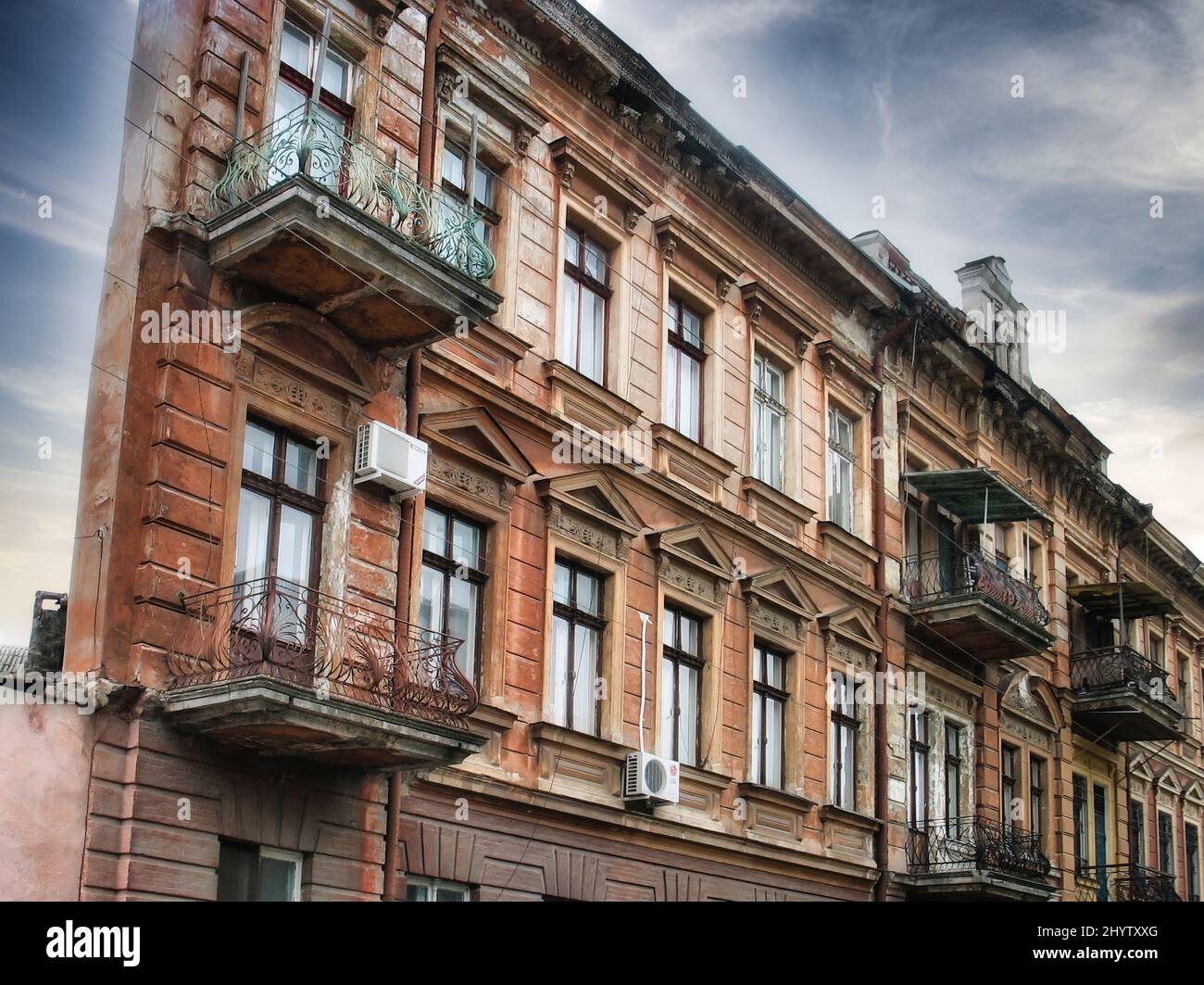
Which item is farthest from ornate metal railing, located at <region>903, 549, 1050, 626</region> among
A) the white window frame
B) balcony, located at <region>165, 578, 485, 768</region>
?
balcony, located at <region>165, 578, 485, 768</region>

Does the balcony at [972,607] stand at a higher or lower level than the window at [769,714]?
higher

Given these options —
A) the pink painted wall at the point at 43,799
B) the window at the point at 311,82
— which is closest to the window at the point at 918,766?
the window at the point at 311,82

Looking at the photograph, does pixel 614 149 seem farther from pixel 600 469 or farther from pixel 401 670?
pixel 401 670

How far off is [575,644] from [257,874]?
4.50 metres

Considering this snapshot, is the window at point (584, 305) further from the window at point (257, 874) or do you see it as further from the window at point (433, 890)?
the window at point (257, 874)

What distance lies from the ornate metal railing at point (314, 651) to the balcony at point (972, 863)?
9242 millimetres

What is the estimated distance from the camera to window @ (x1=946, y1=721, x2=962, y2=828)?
2098 cm

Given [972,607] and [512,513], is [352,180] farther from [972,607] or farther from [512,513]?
[972,607]

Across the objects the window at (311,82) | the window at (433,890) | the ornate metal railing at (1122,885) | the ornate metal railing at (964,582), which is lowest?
the window at (433,890)

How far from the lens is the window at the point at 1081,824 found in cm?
2461

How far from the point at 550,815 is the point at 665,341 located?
5.51m

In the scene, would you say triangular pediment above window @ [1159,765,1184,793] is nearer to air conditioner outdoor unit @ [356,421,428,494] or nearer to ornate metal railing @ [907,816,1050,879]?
ornate metal railing @ [907,816,1050,879]

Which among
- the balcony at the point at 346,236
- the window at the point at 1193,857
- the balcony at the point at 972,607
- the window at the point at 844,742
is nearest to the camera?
the balcony at the point at 346,236

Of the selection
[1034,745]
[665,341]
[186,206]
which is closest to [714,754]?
[665,341]
